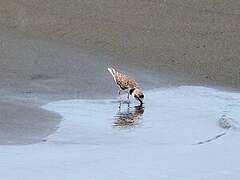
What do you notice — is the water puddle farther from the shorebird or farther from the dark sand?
the dark sand

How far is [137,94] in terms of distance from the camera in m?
9.62

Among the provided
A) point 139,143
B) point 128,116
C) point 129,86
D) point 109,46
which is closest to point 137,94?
point 129,86

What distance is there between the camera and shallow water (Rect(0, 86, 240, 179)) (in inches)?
272

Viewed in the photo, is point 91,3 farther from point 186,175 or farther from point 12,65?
point 186,175

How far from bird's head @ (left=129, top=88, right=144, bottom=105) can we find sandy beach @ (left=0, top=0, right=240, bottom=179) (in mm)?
481

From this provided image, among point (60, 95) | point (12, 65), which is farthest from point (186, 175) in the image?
point (12, 65)

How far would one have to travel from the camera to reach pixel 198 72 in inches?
460

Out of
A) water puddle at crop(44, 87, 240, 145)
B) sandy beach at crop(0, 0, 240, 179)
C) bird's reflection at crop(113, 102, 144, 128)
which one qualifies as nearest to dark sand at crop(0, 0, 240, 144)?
sandy beach at crop(0, 0, 240, 179)

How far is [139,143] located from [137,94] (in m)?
1.72

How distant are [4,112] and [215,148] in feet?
7.41

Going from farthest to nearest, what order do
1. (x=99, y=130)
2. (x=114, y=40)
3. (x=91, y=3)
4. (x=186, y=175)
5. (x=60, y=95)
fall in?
(x=91, y=3)
(x=114, y=40)
(x=60, y=95)
(x=99, y=130)
(x=186, y=175)

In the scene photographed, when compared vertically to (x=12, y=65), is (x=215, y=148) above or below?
below

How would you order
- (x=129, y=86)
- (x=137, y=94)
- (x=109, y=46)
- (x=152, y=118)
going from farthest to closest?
1. (x=109, y=46)
2. (x=129, y=86)
3. (x=137, y=94)
4. (x=152, y=118)

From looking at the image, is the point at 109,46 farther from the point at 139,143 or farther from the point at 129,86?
the point at 139,143
